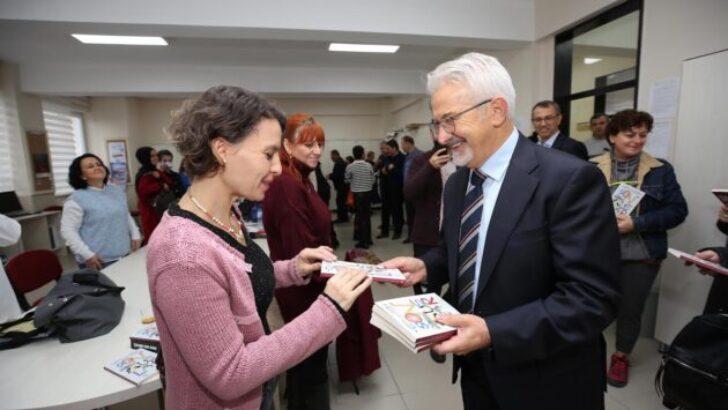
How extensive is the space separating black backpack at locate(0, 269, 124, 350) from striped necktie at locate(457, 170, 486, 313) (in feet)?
5.14

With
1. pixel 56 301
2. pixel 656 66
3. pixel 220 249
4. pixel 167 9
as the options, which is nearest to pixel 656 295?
pixel 656 66

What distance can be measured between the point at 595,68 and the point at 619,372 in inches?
140

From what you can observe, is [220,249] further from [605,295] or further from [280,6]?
[280,6]

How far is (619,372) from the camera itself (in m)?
2.41

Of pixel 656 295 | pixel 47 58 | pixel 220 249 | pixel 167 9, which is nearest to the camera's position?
pixel 220 249

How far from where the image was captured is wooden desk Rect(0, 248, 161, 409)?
123cm

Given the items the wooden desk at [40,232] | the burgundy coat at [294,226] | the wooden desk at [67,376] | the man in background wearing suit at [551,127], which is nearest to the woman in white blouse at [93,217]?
the wooden desk at [67,376]

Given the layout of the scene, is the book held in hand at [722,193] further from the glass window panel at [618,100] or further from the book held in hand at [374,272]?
the glass window panel at [618,100]

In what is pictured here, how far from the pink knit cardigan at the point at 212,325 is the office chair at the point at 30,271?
81.3 inches

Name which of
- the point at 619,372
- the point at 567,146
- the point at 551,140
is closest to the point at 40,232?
the point at 551,140

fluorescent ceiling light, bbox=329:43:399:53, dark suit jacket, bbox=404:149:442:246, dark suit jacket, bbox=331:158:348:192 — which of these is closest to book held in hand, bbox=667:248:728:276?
dark suit jacket, bbox=404:149:442:246

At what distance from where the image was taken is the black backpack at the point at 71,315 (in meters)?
1.53

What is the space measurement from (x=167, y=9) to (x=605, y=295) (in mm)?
4261

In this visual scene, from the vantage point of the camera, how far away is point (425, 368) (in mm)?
2732
